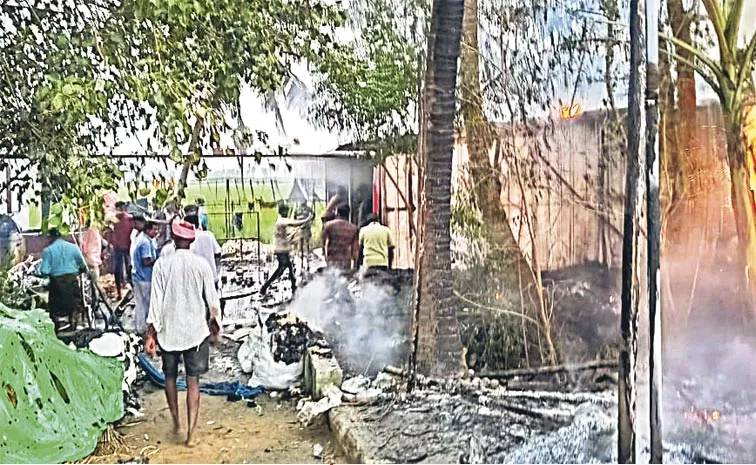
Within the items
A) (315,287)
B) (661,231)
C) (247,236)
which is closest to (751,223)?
(661,231)

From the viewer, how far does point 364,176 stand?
91.1 inches

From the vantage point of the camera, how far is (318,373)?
2.33 metres

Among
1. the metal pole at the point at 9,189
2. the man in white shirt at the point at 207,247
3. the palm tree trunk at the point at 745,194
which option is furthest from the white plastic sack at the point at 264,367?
the palm tree trunk at the point at 745,194

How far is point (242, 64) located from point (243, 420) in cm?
111

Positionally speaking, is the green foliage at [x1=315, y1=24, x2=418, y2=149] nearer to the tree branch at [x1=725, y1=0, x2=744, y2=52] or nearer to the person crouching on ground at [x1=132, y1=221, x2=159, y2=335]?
the person crouching on ground at [x1=132, y1=221, x2=159, y2=335]

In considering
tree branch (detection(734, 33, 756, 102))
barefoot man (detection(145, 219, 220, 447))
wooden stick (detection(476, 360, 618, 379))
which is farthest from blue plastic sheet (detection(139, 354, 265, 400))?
tree branch (detection(734, 33, 756, 102))

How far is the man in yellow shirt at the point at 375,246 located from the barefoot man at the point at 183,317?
484 mm

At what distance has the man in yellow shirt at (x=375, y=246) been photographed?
232 cm

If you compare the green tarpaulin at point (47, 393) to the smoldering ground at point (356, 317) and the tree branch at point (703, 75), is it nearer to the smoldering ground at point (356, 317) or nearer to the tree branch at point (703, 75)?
the smoldering ground at point (356, 317)

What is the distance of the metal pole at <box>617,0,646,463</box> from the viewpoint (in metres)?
2.40

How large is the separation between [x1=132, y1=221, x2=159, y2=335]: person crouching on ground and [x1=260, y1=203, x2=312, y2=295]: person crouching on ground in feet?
1.15

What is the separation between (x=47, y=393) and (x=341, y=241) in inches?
39.4

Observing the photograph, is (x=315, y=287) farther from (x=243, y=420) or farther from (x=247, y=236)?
(x=243, y=420)

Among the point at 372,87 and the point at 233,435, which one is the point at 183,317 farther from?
the point at 372,87
